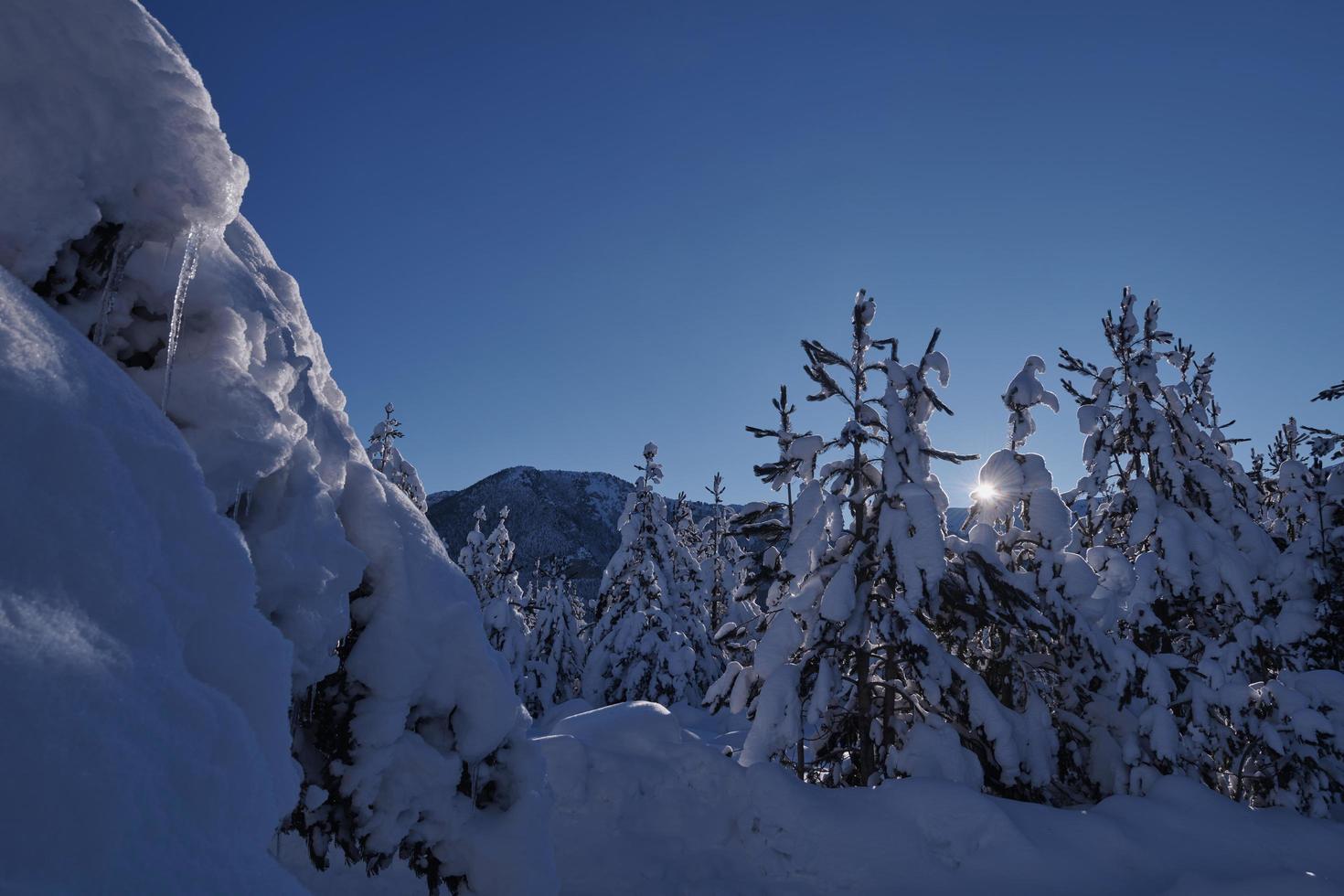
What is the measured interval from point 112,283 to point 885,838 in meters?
6.62

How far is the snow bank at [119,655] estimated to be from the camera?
1236 millimetres

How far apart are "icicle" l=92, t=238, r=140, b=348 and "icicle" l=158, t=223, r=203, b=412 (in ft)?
0.58

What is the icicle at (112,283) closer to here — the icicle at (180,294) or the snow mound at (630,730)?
the icicle at (180,294)

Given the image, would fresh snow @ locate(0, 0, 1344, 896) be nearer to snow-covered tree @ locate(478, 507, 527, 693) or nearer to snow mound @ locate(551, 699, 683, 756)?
snow mound @ locate(551, 699, 683, 756)

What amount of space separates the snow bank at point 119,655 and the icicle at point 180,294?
1.80 ft

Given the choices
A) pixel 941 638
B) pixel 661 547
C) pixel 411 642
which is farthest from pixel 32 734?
pixel 661 547

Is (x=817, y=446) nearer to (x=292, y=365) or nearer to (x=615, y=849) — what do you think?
(x=615, y=849)

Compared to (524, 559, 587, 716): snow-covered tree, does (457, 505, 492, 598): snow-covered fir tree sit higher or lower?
higher

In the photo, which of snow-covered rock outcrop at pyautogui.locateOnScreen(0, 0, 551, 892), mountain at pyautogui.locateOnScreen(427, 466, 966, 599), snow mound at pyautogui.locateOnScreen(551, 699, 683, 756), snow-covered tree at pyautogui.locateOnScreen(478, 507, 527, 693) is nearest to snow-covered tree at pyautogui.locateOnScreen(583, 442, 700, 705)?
snow-covered tree at pyautogui.locateOnScreen(478, 507, 527, 693)

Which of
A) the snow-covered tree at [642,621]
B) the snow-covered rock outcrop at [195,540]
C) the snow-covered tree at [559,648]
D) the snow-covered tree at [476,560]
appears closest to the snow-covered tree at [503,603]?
the snow-covered tree at [476,560]

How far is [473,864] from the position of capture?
13.0ft

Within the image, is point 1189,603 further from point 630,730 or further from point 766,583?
point 630,730

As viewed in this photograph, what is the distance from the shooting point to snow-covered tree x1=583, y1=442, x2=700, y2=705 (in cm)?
2078

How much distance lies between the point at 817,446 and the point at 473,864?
17.4 feet
